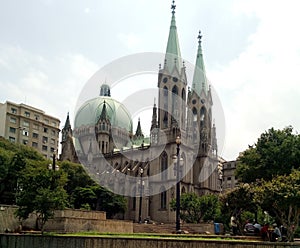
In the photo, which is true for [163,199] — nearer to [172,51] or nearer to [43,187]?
[172,51]

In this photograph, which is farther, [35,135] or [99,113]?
[35,135]

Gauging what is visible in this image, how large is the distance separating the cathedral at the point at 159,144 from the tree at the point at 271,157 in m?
23.0

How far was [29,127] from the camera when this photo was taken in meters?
87.0

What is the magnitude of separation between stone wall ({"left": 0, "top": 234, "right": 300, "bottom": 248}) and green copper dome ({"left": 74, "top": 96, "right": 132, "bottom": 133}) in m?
63.5

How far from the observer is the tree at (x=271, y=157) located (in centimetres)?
3678

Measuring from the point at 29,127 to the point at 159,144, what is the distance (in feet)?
101

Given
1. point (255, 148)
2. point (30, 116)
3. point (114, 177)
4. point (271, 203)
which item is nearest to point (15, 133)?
point (30, 116)

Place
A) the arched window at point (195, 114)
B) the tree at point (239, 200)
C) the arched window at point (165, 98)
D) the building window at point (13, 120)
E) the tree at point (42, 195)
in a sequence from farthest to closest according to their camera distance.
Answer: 1. the building window at point (13, 120)
2. the arched window at point (195, 114)
3. the arched window at point (165, 98)
4. the tree at point (239, 200)
5. the tree at point (42, 195)

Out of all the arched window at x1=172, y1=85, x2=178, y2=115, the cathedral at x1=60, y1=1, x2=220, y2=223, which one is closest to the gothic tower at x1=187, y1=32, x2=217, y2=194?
the cathedral at x1=60, y1=1, x2=220, y2=223

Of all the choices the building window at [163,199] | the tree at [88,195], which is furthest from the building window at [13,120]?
the building window at [163,199]

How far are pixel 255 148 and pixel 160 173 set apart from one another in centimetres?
3090

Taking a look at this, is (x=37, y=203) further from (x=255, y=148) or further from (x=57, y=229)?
(x=255, y=148)

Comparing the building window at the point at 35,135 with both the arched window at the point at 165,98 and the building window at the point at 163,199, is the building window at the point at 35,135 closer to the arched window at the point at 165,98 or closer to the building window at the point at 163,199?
the arched window at the point at 165,98

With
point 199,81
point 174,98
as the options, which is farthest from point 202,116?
point 174,98
